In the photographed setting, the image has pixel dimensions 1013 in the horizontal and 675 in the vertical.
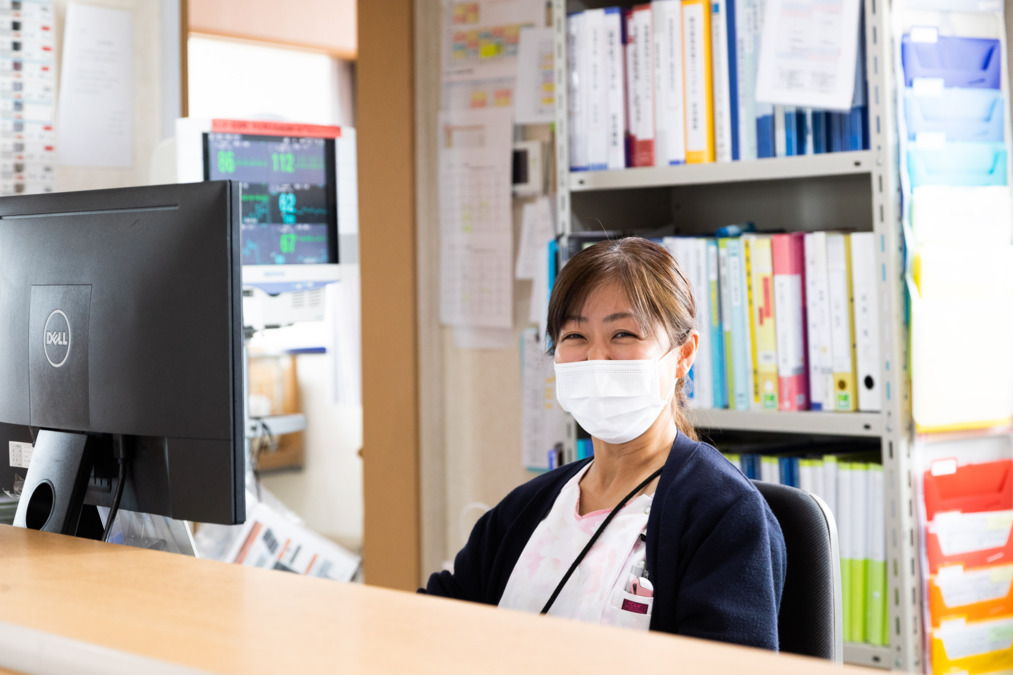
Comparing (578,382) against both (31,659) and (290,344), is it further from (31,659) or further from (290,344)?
(290,344)

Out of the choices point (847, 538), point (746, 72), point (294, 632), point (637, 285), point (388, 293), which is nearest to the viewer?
point (294, 632)

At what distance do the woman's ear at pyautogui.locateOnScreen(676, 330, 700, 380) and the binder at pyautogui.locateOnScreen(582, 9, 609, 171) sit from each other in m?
0.89

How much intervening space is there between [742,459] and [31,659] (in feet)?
5.33

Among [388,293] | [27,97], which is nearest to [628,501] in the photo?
[388,293]

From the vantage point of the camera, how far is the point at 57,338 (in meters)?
1.27

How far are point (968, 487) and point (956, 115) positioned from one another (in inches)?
28.5

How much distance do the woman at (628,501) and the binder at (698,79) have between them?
791 millimetres

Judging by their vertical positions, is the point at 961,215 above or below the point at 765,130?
below

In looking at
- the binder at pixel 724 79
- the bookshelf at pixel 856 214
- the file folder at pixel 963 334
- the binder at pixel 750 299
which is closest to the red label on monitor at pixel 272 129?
the bookshelf at pixel 856 214

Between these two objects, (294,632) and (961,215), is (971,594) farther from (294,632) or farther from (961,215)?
(294,632)

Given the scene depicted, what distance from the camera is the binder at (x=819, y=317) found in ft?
6.72

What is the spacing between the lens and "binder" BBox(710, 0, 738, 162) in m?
2.14

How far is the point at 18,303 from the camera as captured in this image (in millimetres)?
1316

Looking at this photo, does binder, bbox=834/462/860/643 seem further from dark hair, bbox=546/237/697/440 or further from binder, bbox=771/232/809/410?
dark hair, bbox=546/237/697/440
